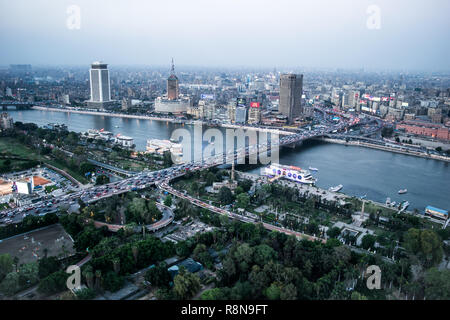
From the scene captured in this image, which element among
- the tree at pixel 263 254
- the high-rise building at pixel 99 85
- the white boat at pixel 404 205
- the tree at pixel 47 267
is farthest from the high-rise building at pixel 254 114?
the tree at pixel 47 267

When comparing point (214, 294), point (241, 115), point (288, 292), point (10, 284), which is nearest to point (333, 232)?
point (288, 292)

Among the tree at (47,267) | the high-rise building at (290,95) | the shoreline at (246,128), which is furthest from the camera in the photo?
the high-rise building at (290,95)

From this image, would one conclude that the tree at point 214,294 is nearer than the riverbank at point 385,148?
Yes

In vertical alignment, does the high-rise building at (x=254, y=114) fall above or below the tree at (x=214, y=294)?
above

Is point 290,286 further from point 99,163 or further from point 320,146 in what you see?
point 320,146

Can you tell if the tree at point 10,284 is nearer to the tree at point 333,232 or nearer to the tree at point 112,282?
the tree at point 112,282

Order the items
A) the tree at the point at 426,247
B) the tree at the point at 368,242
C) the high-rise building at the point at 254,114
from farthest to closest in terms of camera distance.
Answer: the high-rise building at the point at 254,114 → the tree at the point at 368,242 → the tree at the point at 426,247

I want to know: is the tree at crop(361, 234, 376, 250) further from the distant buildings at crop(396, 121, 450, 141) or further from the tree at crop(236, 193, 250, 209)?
the distant buildings at crop(396, 121, 450, 141)
